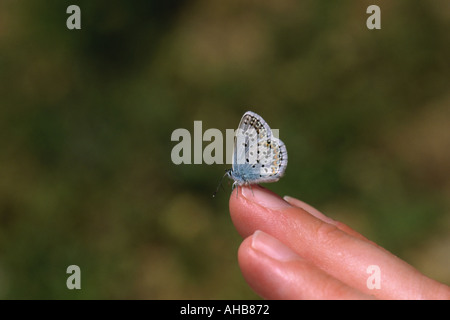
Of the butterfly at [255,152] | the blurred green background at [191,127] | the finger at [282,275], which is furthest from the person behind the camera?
the blurred green background at [191,127]

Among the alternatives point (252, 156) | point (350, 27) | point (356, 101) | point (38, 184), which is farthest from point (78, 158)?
point (350, 27)

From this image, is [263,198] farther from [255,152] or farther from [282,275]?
[282,275]

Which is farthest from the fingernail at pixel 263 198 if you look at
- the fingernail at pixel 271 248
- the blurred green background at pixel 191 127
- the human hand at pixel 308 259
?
the blurred green background at pixel 191 127

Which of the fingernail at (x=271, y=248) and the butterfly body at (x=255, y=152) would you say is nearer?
the fingernail at (x=271, y=248)

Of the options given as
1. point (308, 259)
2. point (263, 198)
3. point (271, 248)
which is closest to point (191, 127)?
point (263, 198)

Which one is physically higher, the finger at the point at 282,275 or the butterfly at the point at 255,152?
the butterfly at the point at 255,152

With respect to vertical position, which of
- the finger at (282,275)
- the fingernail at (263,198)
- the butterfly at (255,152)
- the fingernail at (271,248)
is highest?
the butterfly at (255,152)

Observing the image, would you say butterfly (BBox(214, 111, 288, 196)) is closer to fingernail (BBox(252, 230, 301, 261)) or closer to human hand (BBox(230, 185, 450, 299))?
human hand (BBox(230, 185, 450, 299))

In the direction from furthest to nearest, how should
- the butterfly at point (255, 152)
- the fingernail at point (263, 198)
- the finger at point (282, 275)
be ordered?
the butterfly at point (255, 152)
the fingernail at point (263, 198)
the finger at point (282, 275)

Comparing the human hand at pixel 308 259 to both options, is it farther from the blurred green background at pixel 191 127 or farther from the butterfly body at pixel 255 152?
the blurred green background at pixel 191 127
